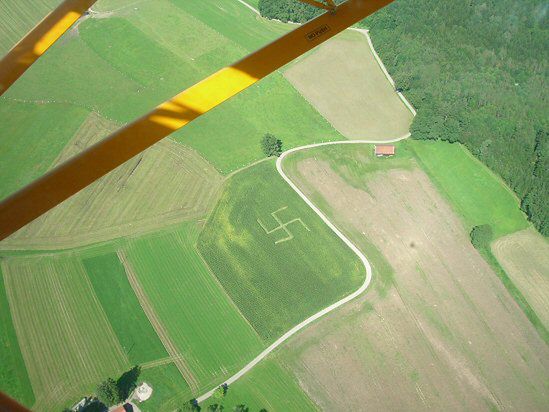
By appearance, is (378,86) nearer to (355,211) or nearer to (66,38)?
(355,211)

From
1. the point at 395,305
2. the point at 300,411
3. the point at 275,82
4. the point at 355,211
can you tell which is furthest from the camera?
the point at 275,82

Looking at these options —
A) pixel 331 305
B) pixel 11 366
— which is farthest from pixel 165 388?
pixel 331 305

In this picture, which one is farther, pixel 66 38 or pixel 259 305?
pixel 66 38

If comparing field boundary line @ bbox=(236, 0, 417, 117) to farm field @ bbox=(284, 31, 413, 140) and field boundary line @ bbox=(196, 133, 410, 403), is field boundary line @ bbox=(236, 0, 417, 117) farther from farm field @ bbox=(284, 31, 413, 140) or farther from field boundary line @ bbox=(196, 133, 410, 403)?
field boundary line @ bbox=(196, 133, 410, 403)

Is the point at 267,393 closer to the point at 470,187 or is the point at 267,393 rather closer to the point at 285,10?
the point at 470,187

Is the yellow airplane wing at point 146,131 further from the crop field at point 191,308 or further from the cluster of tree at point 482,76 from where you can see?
the cluster of tree at point 482,76

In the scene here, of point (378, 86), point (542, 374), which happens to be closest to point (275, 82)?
point (378, 86)

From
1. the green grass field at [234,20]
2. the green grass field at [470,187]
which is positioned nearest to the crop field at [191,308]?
the green grass field at [470,187]
